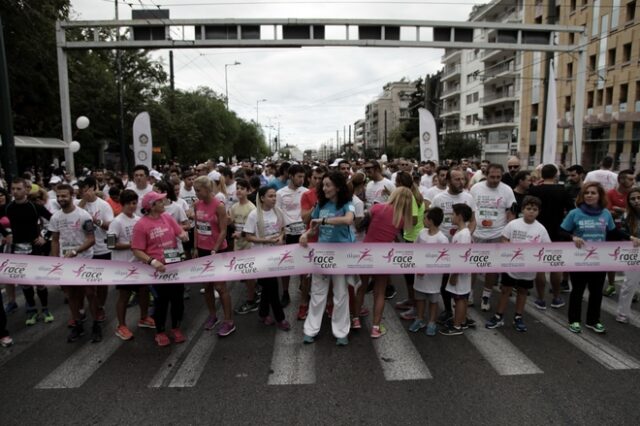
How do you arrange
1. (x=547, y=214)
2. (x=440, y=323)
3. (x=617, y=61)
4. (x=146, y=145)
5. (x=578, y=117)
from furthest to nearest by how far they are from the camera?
(x=617, y=61)
(x=578, y=117)
(x=146, y=145)
(x=547, y=214)
(x=440, y=323)

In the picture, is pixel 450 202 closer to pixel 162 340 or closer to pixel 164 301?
pixel 164 301

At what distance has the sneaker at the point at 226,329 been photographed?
5359 millimetres

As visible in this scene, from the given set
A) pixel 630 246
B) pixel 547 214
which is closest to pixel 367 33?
pixel 547 214

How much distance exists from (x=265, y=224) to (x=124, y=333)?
2152 mm

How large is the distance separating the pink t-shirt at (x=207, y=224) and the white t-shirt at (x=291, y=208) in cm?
107

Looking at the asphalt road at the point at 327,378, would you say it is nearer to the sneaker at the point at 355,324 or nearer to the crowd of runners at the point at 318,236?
the sneaker at the point at 355,324

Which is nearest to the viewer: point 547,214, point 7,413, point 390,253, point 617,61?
point 7,413

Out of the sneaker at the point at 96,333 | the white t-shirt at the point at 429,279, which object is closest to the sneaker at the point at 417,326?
the white t-shirt at the point at 429,279

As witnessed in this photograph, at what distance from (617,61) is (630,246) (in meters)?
36.2

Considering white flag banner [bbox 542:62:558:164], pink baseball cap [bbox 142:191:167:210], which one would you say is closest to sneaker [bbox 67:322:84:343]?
pink baseball cap [bbox 142:191:167:210]

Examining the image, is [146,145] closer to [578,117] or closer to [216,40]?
[216,40]

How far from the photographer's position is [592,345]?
494 cm

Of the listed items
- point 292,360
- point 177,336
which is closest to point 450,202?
point 292,360

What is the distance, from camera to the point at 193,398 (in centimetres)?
394
